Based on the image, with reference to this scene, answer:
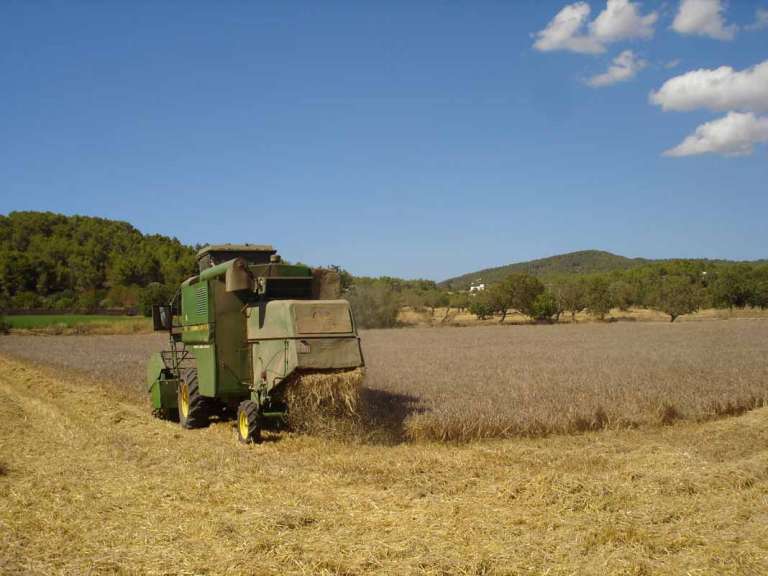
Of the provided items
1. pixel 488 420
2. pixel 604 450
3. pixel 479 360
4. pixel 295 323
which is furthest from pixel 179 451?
pixel 479 360

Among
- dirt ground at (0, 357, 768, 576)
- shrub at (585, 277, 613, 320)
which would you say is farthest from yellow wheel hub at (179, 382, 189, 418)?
shrub at (585, 277, 613, 320)

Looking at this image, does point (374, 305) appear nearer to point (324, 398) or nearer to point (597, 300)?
point (597, 300)

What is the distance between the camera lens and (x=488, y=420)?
35.1ft

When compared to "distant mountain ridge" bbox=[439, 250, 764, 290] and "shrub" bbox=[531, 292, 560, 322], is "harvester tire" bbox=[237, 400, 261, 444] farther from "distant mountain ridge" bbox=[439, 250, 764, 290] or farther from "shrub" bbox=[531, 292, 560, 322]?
"distant mountain ridge" bbox=[439, 250, 764, 290]

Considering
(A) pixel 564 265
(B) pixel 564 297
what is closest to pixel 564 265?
(A) pixel 564 265

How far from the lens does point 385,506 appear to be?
688 cm

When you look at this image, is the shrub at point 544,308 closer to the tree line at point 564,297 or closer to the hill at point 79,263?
the tree line at point 564,297

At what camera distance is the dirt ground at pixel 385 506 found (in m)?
5.34

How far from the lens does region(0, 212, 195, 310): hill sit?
7181cm

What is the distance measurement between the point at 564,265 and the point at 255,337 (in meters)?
177

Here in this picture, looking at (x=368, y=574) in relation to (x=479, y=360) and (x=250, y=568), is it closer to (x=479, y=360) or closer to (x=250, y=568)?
(x=250, y=568)

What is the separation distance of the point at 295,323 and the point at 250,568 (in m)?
4.99

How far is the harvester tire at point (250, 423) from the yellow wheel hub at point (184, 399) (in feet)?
7.41

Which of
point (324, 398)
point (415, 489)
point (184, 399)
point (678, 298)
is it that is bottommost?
point (415, 489)
